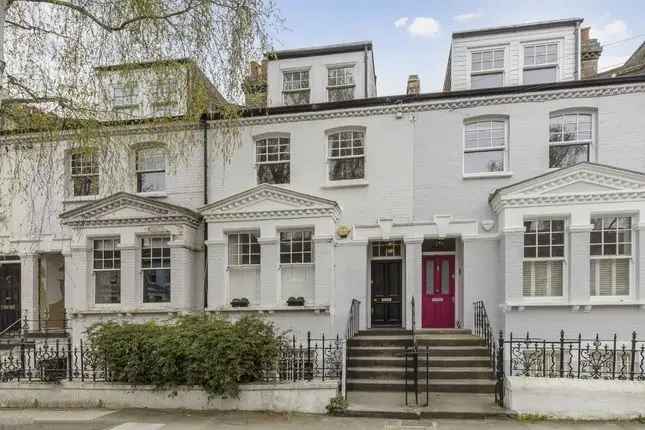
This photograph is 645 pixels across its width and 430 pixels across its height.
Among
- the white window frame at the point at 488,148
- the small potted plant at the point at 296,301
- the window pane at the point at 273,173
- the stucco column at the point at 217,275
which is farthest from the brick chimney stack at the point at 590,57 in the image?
the stucco column at the point at 217,275

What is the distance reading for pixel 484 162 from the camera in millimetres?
12312

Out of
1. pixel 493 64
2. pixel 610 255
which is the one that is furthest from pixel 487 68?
pixel 610 255

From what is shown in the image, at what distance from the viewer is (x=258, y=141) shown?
44.2ft

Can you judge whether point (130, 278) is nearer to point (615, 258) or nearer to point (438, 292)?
point (438, 292)

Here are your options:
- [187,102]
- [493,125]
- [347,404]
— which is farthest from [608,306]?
[187,102]

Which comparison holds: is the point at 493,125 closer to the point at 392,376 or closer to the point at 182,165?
the point at 392,376

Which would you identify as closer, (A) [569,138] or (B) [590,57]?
(A) [569,138]

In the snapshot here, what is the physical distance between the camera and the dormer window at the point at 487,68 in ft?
42.5

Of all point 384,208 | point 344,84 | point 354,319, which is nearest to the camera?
point 354,319

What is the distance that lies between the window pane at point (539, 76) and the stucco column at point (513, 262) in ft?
15.4

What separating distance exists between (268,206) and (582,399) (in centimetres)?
826

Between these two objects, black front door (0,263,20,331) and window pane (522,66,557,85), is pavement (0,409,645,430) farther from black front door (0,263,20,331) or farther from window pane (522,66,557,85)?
window pane (522,66,557,85)

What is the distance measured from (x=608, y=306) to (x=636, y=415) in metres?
3.30

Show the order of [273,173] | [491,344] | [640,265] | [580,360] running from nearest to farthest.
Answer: [580,360]
[491,344]
[640,265]
[273,173]
